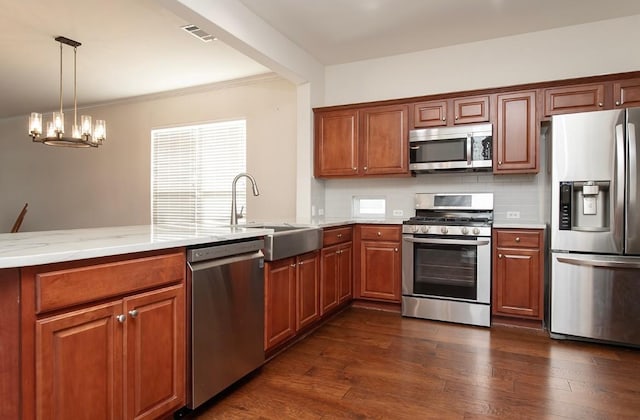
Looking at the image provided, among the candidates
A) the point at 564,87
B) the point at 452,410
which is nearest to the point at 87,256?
the point at 452,410

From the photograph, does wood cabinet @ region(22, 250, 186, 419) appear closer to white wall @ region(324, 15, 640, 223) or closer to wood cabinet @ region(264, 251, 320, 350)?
wood cabinet @ region(264, 251, 320, 350)

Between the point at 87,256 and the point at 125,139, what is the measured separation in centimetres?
497

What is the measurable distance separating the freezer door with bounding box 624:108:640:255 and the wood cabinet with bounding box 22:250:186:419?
10.3ft

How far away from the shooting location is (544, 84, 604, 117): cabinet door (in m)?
3.16

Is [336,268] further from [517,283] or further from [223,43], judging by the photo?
[223,43]

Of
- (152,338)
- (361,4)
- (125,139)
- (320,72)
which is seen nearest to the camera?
(152,338)

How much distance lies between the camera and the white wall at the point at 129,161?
4617mm

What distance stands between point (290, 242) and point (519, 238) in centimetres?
202

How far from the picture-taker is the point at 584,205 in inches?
116

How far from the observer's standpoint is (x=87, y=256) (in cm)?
140

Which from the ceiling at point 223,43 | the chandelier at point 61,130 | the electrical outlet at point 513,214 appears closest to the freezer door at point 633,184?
the electrical outlet at point 513,214

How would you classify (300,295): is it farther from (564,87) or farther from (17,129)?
(17,129)

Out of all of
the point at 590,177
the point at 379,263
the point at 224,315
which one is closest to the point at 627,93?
the point at 590,177

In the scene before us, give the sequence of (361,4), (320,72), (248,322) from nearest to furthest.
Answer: (248,322)
(361,4)
(320,72)
